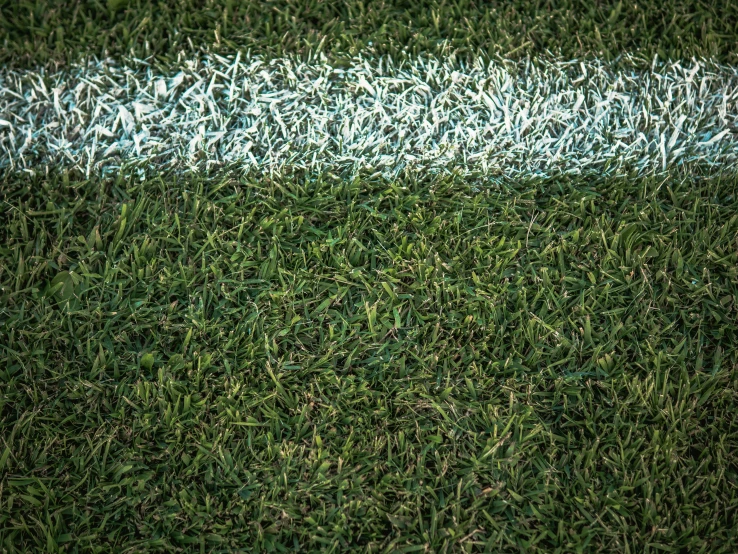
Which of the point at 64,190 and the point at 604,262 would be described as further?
the point at 64,190

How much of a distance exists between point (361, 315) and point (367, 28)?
A: 3.64 ft

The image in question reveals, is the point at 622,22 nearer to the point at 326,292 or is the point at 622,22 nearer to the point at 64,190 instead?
the point at 326,292

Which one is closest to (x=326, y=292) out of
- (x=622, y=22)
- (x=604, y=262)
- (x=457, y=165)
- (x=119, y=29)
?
(x=457, y=165)

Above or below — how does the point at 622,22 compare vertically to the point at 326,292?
above

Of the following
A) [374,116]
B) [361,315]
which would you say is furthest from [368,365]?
[374,116]

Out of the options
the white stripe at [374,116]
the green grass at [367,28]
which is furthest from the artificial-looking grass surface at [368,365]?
the green grass at [367,28]

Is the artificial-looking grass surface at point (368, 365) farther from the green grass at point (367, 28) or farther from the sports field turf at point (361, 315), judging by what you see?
the green grass at point (367, 28)

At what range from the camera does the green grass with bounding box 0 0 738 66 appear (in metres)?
2.24

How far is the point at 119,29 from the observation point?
7.45ft

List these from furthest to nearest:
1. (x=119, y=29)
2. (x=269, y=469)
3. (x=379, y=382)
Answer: (x=119, y=29)
(x=379, y=382)
(x=269, y=469)

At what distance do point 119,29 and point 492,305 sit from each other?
1604 mm

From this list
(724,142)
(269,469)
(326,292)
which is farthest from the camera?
(724,142)

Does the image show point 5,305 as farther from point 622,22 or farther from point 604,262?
point 622,22

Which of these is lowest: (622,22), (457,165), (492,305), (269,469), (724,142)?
(269,469)
